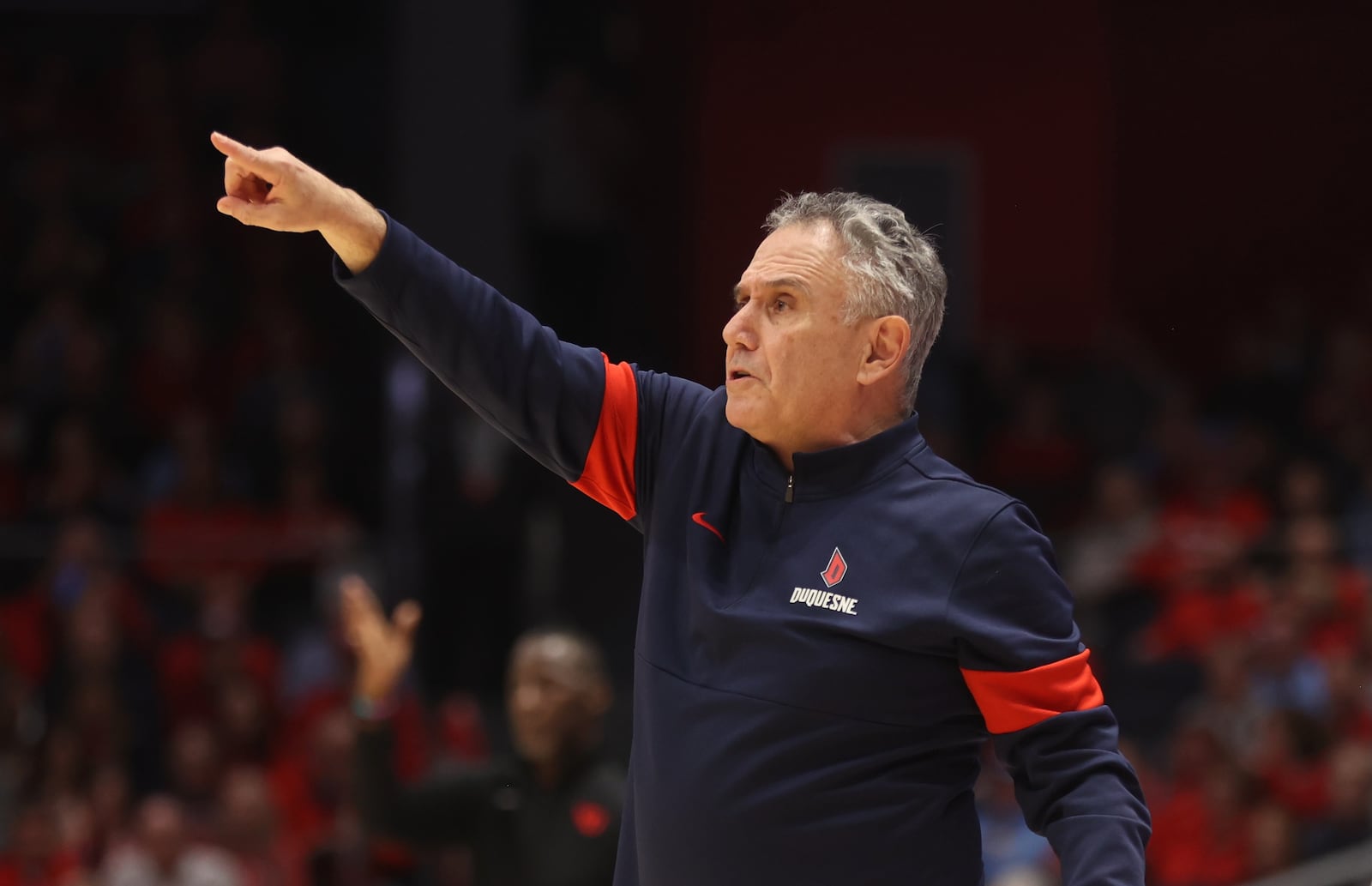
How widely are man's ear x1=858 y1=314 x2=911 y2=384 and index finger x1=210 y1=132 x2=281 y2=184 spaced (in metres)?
0.67

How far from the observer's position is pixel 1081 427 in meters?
8.55

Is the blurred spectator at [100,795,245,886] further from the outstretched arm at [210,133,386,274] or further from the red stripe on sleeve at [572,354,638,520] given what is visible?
the outstretched arm at [210,133,386,274]

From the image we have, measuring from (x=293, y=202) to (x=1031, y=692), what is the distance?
0.93 m

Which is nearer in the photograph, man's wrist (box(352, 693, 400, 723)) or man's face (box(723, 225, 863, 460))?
man's face (box(723, 225, 863, 460))

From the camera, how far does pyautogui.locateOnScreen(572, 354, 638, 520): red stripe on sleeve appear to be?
2.15 meters

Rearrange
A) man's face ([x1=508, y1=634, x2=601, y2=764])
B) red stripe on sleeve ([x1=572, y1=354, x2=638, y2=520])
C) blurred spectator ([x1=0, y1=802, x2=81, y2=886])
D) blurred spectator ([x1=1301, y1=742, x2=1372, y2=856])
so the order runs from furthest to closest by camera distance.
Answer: blurred spectator ([x1=0, y1=802, x2=81, y2=886]) < blurred spectator ([x1=1301, y1=742, x2=1372, y2=856]) < man's face ([x1=508, y1=634, x2=601, y2=764]) < red stripe on sleeve ([x1=572, y1=354, x2=638, y2=520])

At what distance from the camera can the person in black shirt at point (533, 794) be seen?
3.59m

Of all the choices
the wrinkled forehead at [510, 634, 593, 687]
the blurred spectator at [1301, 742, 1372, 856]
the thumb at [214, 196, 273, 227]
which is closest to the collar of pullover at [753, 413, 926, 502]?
the thumb at [214, 196, 273, 227]

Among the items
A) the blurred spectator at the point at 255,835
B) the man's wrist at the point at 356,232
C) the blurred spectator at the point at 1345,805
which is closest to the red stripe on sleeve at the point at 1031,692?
the man's wrist at the point at 356,232

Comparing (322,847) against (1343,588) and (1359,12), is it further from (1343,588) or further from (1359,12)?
(1359,12)

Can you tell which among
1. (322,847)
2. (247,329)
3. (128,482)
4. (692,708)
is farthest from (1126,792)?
(247,329)

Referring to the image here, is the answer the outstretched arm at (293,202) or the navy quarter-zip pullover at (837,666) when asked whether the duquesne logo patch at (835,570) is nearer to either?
the navy quarter-zip pullover at (837,666)

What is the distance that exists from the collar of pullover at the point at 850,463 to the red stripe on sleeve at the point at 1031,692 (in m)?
0.26

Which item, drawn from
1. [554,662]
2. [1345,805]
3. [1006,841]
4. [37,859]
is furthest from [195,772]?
[1345,805]
